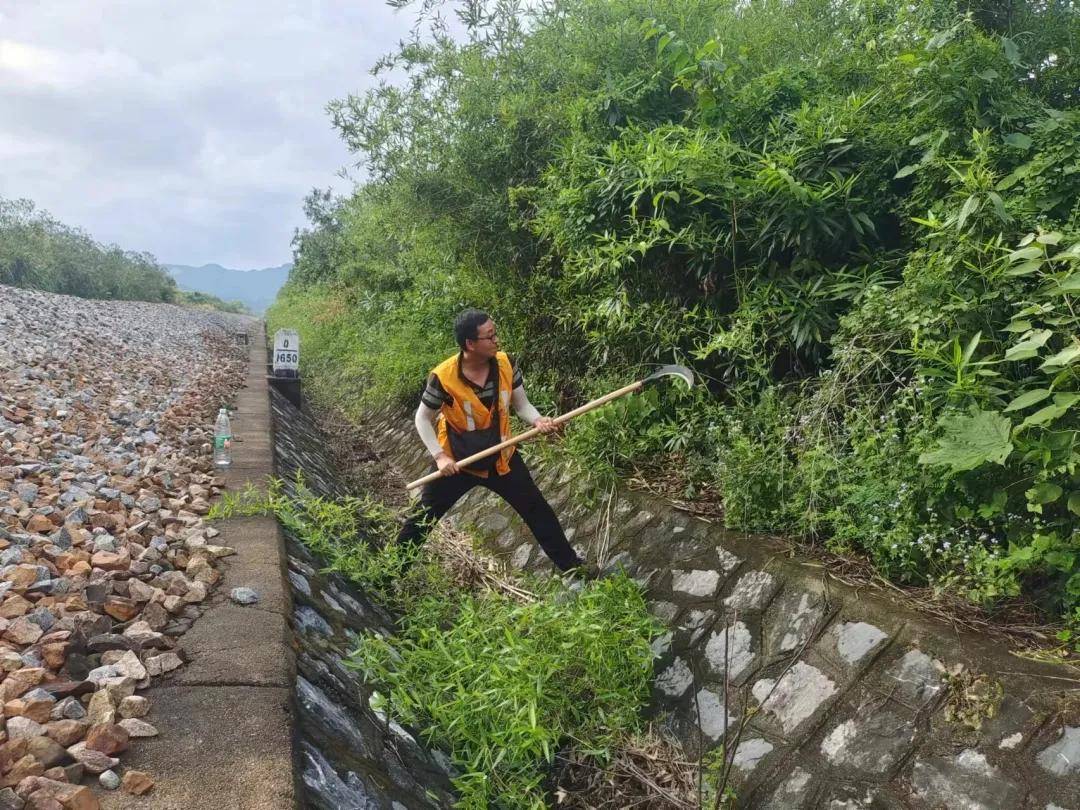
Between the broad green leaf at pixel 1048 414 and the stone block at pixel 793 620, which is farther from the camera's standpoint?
the stone block at pixel 793 620

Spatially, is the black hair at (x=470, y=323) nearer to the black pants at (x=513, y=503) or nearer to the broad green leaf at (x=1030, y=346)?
the black pants at (x=513, y=503)

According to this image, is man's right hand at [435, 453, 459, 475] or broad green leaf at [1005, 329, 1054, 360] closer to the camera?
broad green leaf at [1005, 329, 1054, 360]

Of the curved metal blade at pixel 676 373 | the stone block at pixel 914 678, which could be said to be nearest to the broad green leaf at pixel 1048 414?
the stone block at pixel 914 678

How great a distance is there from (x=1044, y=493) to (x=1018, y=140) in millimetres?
1638

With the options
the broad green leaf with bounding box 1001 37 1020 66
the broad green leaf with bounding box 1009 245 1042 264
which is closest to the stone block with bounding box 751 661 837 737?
the broad green leaf with bounding box 1009 245 1042 264

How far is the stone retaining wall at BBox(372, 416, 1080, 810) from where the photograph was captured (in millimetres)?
2170

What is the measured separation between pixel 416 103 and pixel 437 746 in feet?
19.2

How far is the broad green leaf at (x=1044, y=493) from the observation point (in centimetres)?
238

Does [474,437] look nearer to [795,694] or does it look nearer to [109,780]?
[795,694]

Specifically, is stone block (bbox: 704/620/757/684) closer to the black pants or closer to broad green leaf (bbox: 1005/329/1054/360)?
the black pants

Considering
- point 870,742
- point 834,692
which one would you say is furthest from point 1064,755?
point 834,692

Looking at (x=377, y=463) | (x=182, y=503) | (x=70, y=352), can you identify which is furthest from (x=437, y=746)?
(x=70, y=352)

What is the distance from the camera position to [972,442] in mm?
2549

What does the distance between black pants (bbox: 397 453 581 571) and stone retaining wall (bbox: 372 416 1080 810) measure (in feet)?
1.55
